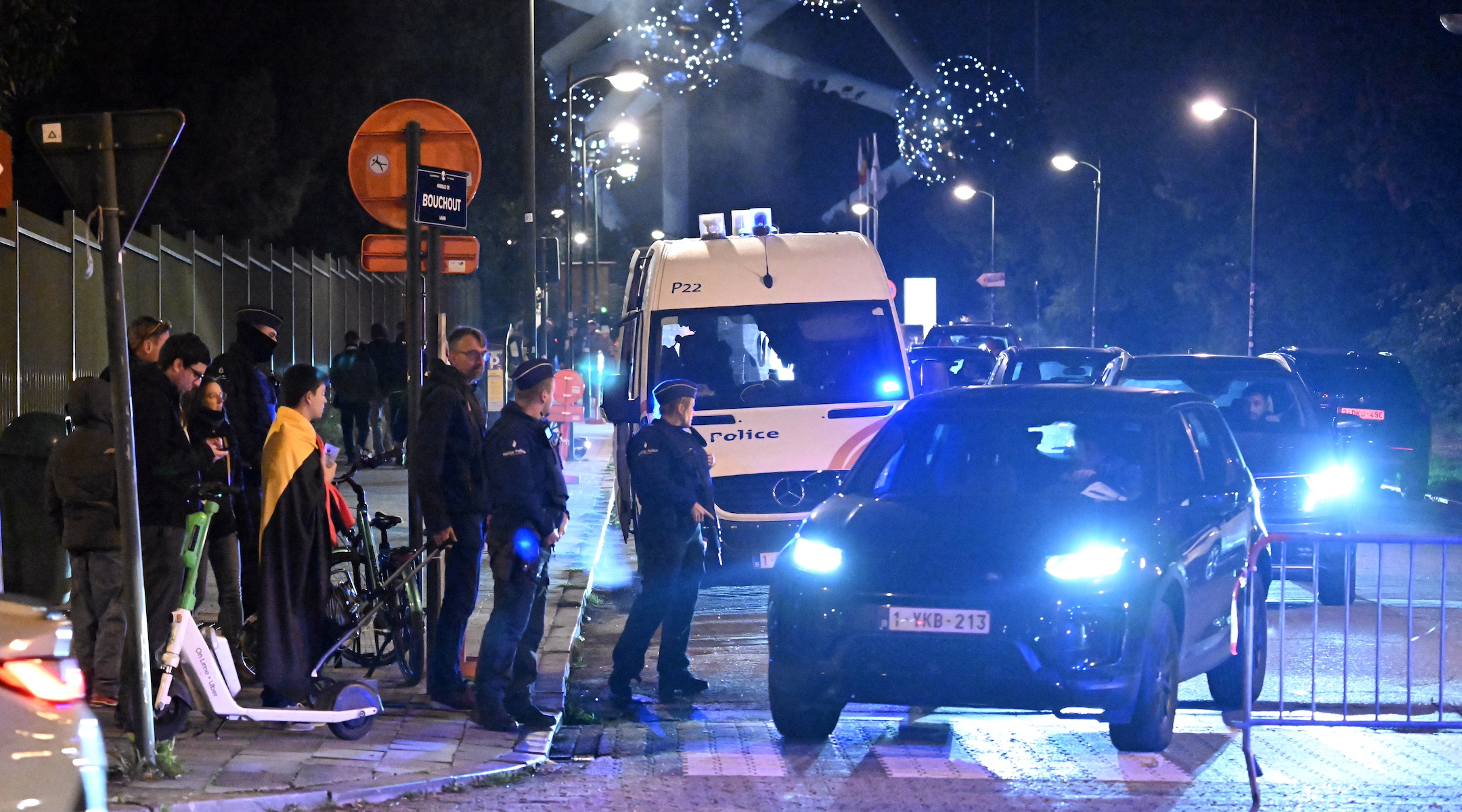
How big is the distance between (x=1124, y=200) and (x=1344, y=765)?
191ft

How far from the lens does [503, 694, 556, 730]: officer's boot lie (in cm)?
770

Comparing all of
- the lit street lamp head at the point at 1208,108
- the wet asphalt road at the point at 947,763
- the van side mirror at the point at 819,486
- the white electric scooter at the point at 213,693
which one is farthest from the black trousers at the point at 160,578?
the lit street lamp head at the point at 1208,108

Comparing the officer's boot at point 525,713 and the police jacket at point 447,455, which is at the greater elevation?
the police jacket at point 447,455

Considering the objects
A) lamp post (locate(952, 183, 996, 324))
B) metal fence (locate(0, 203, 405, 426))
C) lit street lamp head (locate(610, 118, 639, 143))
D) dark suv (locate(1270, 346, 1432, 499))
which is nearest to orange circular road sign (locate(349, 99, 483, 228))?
metal fence (locate(0, 203, 405, 426))

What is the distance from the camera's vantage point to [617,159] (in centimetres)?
4816

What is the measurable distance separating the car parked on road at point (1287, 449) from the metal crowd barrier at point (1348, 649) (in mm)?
138

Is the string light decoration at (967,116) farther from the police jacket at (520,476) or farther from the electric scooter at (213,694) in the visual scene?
the electric scooter at (213,694)

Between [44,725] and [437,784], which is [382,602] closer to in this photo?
[437,784]

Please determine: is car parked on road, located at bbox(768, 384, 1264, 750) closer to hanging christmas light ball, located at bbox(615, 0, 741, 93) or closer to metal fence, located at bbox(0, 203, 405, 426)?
metal fence, located at bbox(0, 203, 405, 426)

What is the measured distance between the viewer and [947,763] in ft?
23.3

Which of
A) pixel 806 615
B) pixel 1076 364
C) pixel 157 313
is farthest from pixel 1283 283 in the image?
pixel 806 615

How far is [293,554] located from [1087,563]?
3320mm

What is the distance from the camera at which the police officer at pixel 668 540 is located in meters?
8.65

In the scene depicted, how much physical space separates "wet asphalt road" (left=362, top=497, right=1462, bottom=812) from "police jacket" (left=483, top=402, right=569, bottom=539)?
1.02 m
